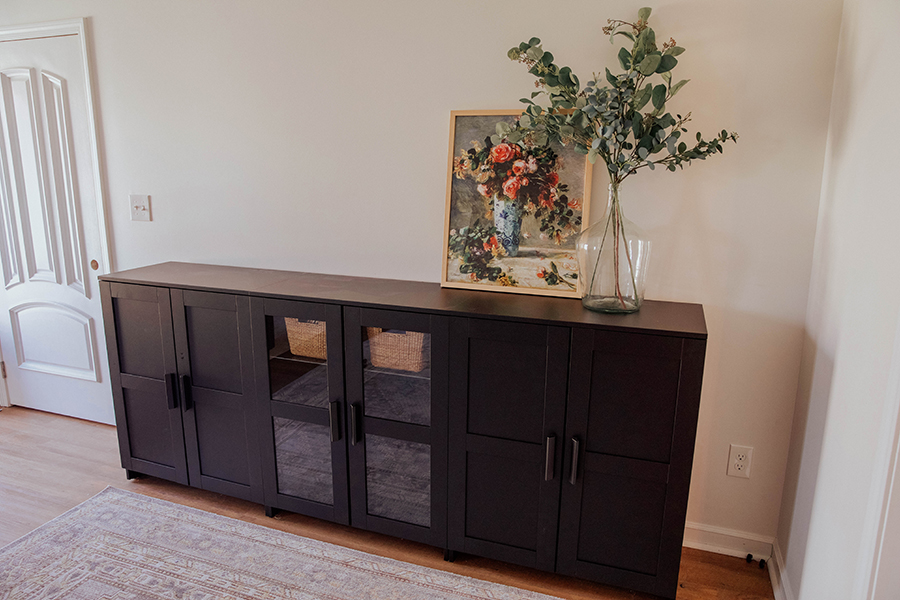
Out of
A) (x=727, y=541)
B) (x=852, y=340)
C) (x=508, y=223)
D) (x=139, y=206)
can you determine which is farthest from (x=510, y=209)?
(x=139, y=206)

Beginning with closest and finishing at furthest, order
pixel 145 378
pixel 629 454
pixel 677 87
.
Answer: pixel 677 87
pixel 629 454
pixel 145 378

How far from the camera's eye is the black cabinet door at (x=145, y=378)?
2.16 meters

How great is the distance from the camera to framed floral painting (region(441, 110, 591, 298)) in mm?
1890

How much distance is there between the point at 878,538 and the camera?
1.04 metres

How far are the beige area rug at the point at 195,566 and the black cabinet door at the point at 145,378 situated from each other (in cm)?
25

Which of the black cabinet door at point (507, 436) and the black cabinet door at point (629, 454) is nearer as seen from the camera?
the black cabinet door at point (629, 454)

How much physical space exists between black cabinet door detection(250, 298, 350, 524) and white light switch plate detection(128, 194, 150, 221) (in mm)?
1103

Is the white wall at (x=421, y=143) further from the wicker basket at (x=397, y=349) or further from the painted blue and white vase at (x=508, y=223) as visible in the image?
the wicker basket at (x=397, y=349)

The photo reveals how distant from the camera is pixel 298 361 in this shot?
1976mm

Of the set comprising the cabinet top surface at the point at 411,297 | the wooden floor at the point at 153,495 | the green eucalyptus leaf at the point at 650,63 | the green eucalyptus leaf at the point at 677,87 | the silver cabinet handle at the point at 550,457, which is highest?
the green eucalyptus leaf at the point at 650,63

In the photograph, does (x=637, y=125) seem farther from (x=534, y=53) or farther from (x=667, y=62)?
(x=534, y=53)

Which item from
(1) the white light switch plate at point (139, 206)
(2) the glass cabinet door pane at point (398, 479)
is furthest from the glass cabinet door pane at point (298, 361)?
(1) the white light switch plate at point (139, 206)

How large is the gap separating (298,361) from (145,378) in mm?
763

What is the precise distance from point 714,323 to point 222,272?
6.50 feet
